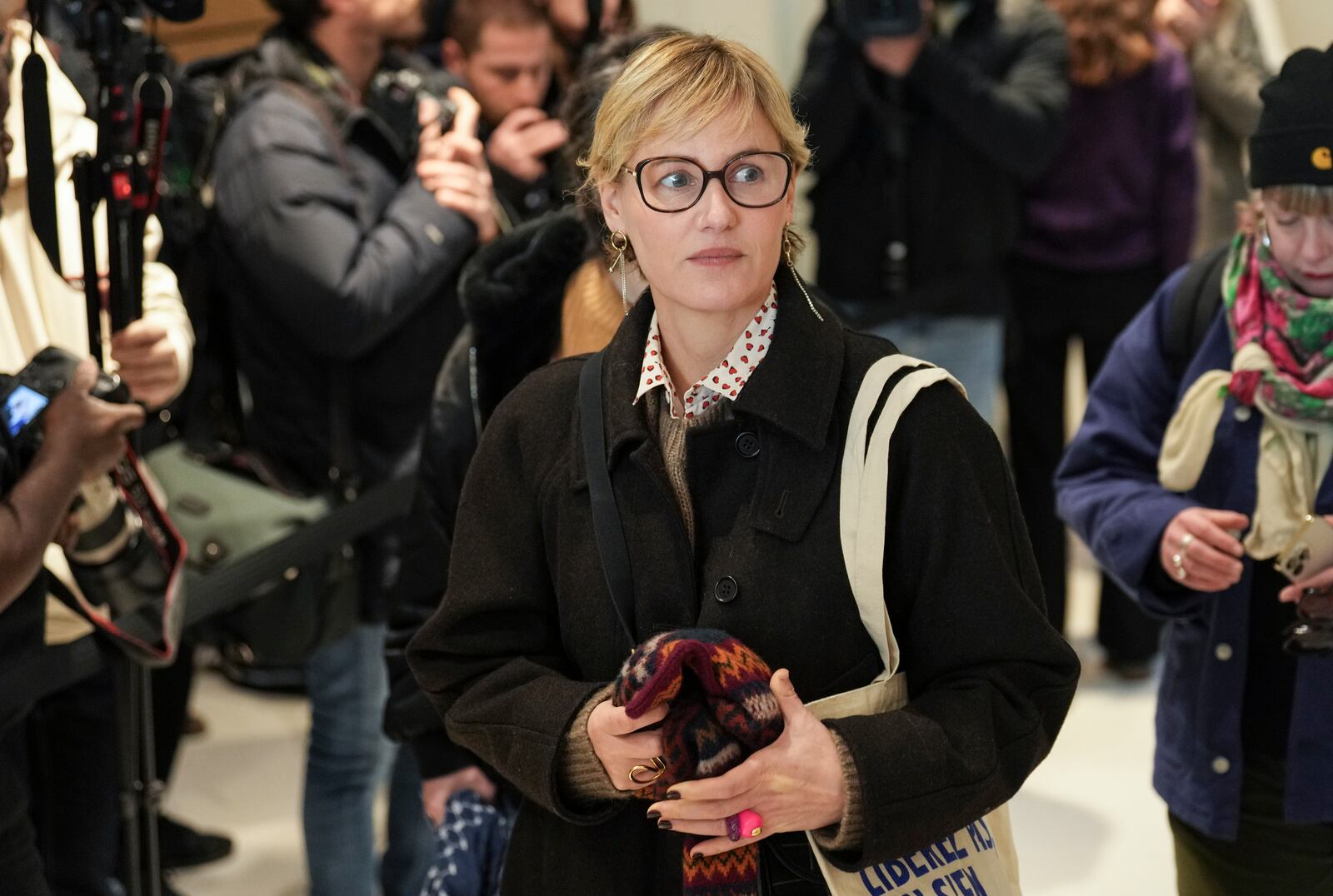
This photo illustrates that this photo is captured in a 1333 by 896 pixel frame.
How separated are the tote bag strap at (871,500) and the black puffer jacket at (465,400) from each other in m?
0.78

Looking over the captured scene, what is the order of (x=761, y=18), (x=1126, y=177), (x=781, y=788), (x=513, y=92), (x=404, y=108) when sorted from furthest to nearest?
(x=761, y=18), (x=1126, y=177), (x=513, y=92), (x=404, y=108), (x=781, y=788)

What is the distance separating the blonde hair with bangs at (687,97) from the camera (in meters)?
1.64

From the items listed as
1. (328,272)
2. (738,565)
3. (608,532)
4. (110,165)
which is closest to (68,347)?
(110,165)

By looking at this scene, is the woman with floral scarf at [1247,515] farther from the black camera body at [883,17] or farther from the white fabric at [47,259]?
the black camera body at [883,17]

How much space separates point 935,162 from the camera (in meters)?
4.35

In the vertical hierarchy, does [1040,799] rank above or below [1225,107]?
below

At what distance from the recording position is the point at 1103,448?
8.22 ft

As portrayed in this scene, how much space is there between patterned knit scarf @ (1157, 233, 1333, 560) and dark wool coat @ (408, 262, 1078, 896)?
696mm

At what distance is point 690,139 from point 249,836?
9.46 ft

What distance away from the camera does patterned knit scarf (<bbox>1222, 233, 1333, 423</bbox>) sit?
221 cm

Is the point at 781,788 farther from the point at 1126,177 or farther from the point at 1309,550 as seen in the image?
the point at 1126,177

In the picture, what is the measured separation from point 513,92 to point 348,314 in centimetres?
70

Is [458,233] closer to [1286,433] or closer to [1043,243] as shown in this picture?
[1286,433]

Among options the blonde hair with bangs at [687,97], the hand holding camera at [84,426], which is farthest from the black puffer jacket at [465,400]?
the blonde hair with bangs at [687,97]
